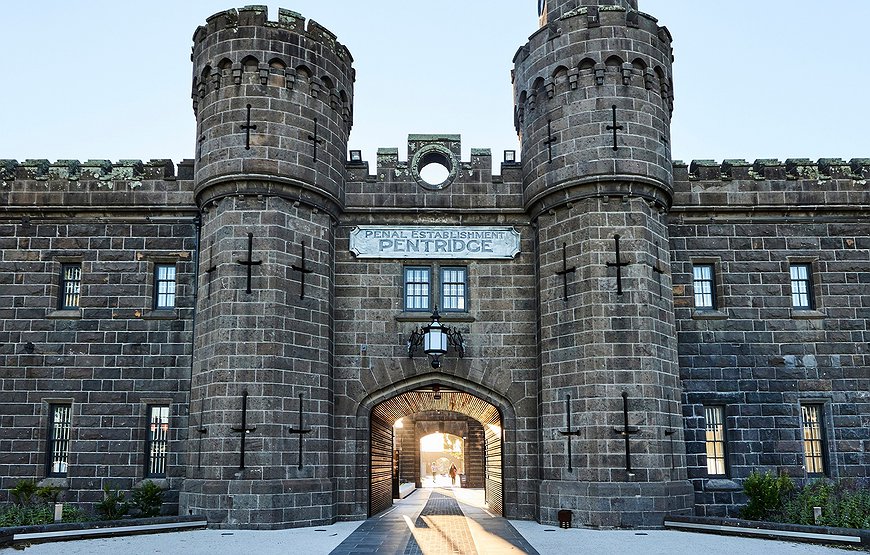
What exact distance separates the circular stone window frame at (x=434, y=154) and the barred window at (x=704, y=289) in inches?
248

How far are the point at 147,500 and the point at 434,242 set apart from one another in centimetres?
865

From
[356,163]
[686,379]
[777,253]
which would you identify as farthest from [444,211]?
[777,253]

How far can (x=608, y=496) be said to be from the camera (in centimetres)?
1634

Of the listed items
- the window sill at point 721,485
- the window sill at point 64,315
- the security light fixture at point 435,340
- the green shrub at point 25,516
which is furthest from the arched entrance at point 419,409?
the window sill at point 64,315

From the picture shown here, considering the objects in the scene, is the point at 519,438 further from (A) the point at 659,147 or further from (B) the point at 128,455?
(B) the point at 128,455

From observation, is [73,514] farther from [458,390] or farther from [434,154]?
[434,154]

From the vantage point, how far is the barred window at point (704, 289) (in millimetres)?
19297

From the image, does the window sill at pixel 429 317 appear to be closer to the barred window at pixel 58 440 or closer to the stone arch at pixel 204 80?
the stone arch at pixel 204 80

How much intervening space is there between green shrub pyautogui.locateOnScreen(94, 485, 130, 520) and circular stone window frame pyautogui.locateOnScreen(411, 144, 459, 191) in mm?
9877

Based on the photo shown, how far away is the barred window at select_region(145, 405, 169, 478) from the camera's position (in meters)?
18.3

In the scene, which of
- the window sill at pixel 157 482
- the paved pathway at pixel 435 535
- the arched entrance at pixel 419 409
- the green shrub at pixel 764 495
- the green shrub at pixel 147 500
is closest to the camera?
the paved pathway at pixel 435 535

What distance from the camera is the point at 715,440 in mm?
18484

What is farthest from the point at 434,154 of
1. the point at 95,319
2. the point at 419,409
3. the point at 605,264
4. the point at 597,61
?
the point at 95,319

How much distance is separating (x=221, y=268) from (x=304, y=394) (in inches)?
130
